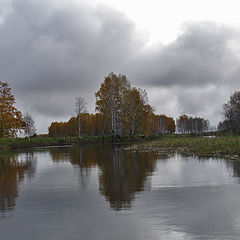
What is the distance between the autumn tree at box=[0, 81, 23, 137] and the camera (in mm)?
43156

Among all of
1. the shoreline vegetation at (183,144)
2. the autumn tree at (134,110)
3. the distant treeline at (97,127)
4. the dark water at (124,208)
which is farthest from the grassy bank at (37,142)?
the dark water at (124,208)

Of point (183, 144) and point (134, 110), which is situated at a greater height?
point (134, 110)

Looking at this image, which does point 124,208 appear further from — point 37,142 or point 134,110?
point 37,142

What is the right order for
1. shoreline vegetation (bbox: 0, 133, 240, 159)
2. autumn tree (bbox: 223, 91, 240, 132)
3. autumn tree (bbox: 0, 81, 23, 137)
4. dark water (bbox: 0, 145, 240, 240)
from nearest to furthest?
dark water (bbox: 0, 145, 240, 240)
shoreline vegetation (bbox: 0, 133, 240, 159)
autumn tree (bbox: 0, 81, 23, 137)
autumn tree (bbox: 223, 91, 240, 132)

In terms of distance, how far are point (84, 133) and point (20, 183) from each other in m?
100

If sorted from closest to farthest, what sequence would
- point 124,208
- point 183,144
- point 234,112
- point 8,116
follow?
point 124,208 → point 183,144 → point 8,116 → point 234,112

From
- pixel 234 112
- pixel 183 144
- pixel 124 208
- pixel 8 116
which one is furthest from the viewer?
pixel 234 112

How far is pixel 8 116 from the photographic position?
43.6 metres

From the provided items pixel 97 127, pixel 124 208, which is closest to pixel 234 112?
pixel 97 127

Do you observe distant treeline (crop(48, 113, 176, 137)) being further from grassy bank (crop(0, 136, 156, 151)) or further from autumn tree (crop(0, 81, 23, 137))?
autumn tree (crop(0, 81, 23, 137))

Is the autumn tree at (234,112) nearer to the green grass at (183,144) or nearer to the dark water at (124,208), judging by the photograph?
the green grass at (183,144)

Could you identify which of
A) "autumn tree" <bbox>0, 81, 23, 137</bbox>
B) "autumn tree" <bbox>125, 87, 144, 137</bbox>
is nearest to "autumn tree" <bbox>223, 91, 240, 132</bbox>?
"autumn tree" <bbox>125, 87, 144, 137</bbox>

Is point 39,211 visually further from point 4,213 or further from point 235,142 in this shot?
point 235,142

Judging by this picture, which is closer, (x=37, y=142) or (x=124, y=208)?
(x=124, y=208)
